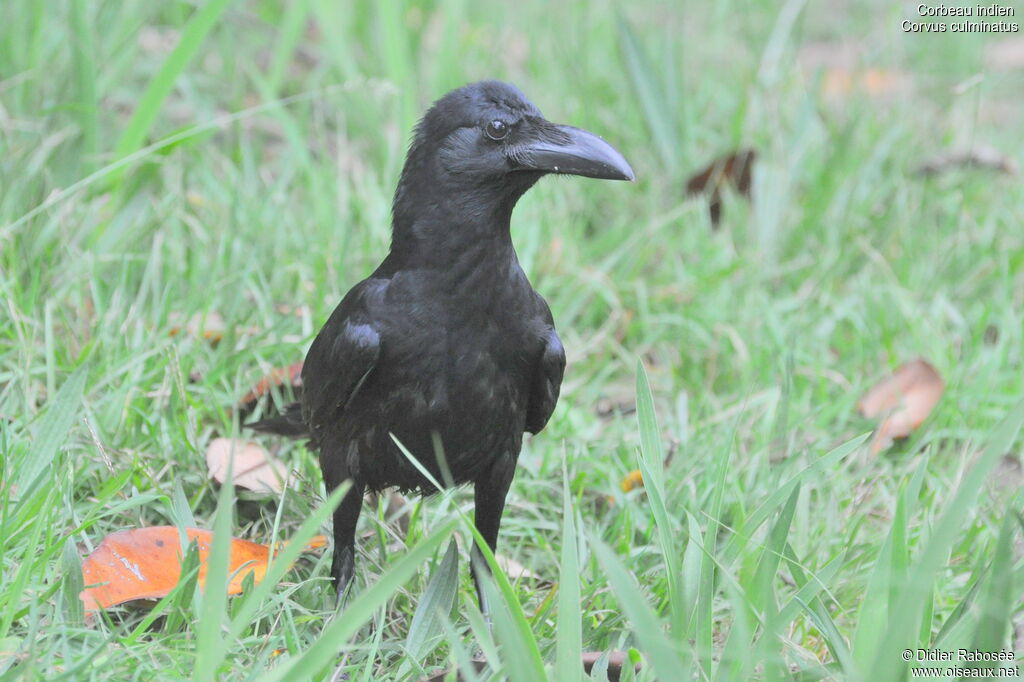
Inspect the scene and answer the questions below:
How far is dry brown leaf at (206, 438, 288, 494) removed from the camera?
2852 millimetres

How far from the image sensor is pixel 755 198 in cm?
438

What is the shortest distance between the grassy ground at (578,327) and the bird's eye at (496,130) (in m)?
0.68

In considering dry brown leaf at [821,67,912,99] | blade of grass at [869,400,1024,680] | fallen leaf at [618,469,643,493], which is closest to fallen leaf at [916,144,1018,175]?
dry brown leaf at [821,67,912,99]

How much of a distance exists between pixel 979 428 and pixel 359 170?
2271 millimetres

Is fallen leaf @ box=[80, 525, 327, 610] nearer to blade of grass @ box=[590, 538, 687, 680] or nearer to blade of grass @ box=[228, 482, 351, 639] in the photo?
blade of grass @ box=[228, 482, 351, 639]

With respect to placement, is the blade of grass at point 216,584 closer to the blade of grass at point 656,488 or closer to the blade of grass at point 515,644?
the blade of grass at point 515,644

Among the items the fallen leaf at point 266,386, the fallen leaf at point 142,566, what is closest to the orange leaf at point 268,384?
the fallen leaf at point 266,386

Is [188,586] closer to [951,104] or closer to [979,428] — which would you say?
[979,428]

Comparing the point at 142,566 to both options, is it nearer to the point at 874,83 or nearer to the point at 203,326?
the point at 203,326

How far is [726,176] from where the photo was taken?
460 cm

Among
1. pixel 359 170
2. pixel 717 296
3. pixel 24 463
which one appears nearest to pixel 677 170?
pixel 717 296

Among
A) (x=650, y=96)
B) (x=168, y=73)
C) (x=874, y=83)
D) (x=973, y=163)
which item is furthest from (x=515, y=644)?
(x=874, y=83)

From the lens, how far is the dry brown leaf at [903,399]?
3396 mm

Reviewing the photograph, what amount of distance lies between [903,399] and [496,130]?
1656 millimetres
